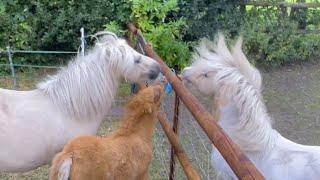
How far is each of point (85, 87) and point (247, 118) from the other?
1151 mm

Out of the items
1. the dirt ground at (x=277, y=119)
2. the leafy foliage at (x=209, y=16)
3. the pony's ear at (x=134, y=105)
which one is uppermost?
the pony's ear at (x=134, y=105)

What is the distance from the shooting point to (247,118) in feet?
9.46

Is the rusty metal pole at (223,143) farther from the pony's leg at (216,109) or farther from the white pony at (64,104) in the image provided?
the white pony at (64,104)

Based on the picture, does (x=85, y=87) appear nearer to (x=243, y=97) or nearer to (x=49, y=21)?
(x=243, y=97)

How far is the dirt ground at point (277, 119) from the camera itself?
4.68 meters

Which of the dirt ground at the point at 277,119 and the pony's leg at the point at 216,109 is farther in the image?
the dirt ground at the point at 277,119

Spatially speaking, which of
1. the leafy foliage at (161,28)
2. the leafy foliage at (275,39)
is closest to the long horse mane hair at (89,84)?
the leafy foliage at (161,28)

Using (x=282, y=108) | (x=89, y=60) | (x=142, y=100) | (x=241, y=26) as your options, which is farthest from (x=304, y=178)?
(x=241, y=26)

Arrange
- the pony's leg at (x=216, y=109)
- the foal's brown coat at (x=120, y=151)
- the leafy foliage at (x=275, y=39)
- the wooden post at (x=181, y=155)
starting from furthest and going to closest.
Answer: the leafy foliage at (x=275, y=39) → the pony's leg at (x=216, y=109) → the wooden post at (x=181, y=155) → the foal's brown coat at (x=120, y=151)

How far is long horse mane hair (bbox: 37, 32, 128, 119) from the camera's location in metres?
3.46

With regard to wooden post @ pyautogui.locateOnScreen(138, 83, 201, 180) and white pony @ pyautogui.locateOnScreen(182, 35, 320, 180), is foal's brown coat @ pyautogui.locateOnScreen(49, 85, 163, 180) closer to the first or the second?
wooden post @ pyautogui.locateOnScreen(138, 83, 201, 180)

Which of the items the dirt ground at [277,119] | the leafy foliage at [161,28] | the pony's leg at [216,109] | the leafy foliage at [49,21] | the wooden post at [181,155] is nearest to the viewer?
the wooden post at [181,155]

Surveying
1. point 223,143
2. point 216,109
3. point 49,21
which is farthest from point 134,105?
point 49,21

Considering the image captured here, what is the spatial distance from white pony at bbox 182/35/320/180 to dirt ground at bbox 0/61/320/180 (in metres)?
0.92
